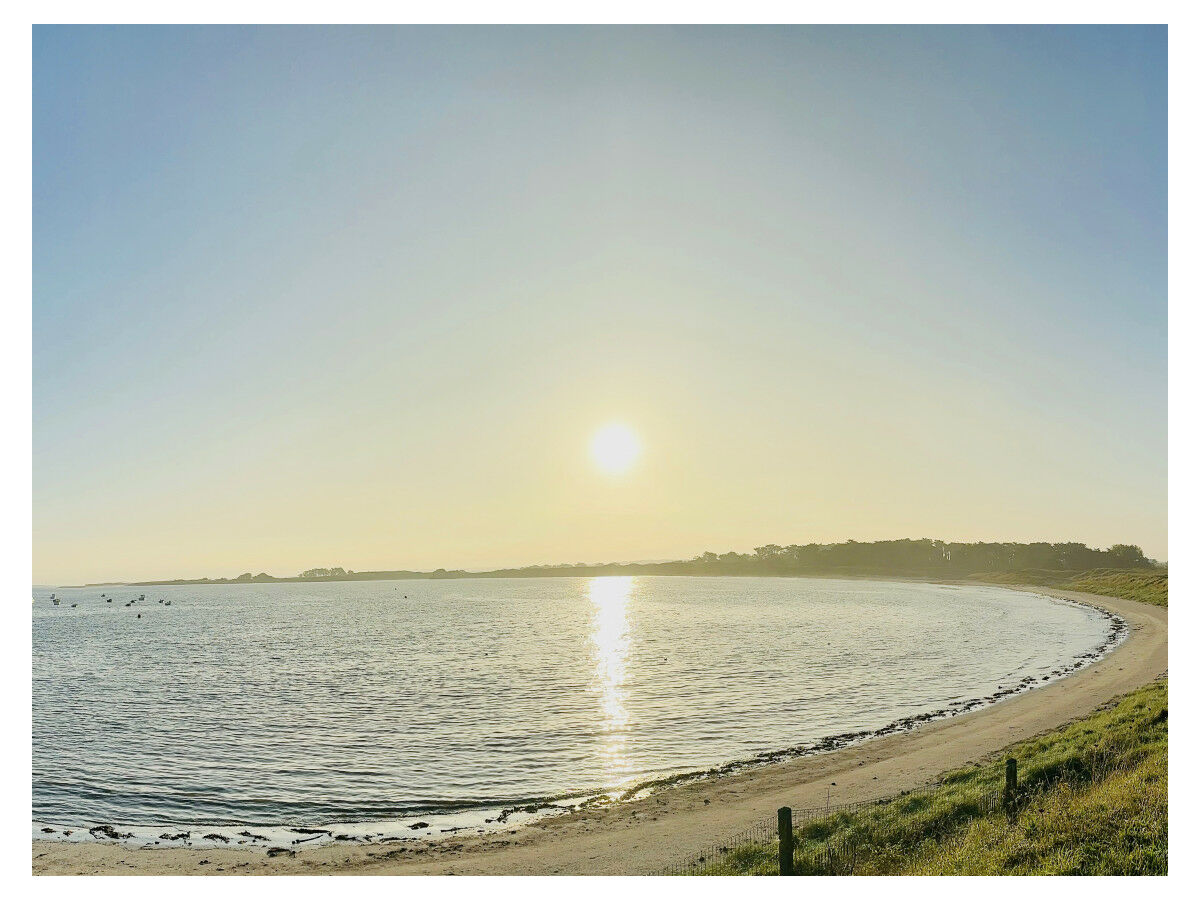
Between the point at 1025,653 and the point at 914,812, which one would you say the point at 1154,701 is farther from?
the point at 1025,653

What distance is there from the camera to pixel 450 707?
51.1m

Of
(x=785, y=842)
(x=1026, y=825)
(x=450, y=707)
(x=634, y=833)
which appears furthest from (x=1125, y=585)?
(x=785, y=842)

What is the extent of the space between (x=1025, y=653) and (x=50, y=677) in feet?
286

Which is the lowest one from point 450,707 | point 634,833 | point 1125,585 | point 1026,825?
point 1125,585

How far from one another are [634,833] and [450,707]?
2802cm

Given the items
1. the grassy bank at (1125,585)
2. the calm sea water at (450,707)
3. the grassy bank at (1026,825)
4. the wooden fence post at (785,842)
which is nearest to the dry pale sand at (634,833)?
the grassy bank at (1026,825)

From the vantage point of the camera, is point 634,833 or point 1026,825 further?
point 634,833

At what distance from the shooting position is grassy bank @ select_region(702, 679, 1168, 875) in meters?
15.8

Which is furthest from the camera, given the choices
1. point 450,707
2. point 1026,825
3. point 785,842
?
point 450,707

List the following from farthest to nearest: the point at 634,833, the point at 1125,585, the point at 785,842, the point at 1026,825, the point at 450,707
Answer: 1. the point at 1125,585
2. the point at 450,707
3. the point at 634,833
4. the point at 1026,825
5. the point at 785,842

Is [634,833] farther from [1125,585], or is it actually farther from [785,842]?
[1125,585]

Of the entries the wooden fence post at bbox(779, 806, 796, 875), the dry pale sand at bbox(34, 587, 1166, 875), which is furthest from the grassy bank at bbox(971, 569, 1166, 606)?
the wooden fence post at bbox(779, 806, 796, 875)

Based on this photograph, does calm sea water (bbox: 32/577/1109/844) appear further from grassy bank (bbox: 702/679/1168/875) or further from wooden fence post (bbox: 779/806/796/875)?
wooden fence post (bbox: 779/806/796/875)
